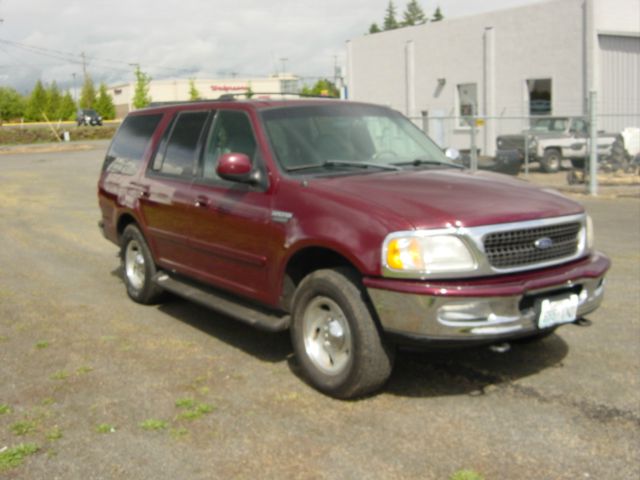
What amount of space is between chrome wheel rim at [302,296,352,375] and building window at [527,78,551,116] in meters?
24.6

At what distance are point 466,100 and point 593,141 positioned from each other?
590 inches

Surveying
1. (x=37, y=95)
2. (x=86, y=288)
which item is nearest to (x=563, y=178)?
(x=86, y=288)

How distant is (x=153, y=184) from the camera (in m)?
6.86

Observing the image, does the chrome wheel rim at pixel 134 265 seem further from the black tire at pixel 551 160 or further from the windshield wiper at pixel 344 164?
the black tire at pixel 551 160

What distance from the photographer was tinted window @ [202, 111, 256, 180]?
577cm

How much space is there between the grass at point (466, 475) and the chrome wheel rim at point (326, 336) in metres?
1.11

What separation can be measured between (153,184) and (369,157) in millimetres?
2169

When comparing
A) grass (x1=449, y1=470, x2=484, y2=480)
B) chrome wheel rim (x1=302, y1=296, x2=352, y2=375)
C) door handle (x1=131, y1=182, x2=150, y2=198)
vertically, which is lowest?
grass (x1=449, y1=470, x2=484, y2=480)

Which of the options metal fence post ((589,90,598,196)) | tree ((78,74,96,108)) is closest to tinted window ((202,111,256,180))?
metal fence post ((589,90,598,196))

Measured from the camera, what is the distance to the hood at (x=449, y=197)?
4441 mm

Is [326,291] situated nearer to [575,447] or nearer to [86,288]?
[575,447]

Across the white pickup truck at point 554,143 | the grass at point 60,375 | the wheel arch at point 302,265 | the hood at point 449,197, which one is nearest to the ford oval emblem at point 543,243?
the hood at point 449,197

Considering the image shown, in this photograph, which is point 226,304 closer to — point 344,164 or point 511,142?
point 344,164

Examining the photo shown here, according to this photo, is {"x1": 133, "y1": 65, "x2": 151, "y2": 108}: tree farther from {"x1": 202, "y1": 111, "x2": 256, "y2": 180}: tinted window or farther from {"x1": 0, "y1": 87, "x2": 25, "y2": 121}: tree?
{"x1": 202, "y1": 111, "x2": 256, "y2": 180}: tinted window
